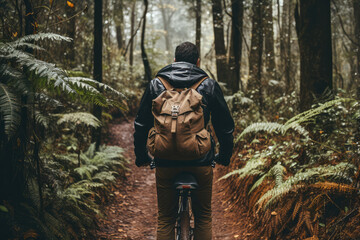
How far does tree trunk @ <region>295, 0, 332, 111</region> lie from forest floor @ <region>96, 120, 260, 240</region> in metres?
2.73

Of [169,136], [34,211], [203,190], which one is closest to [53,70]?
[169,136]

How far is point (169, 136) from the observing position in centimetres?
251

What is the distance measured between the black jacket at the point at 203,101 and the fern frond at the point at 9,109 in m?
1.08

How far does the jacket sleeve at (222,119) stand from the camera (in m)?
2.84

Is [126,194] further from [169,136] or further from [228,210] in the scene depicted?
[169,136]

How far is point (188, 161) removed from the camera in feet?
9.02

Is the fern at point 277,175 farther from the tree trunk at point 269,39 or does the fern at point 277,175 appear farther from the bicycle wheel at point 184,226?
the tree trunk at point 269,39

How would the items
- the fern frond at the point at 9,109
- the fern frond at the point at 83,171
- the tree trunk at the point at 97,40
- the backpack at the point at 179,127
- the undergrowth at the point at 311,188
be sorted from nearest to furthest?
1. the fern frond at the point at 9,109
2. the backpack at the point at 179,127
3. the undergrowth at the point at 311,188
4. the fern frond at the point at 83,171
5. the tree trunk at the point at 97,40

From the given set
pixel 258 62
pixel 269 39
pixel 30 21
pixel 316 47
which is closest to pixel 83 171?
pixel 30 21

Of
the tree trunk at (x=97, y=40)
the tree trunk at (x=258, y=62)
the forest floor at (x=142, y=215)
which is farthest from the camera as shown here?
the tree trunk at (x=258, y=62)

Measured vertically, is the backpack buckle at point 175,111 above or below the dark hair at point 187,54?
below

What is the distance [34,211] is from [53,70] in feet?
5.52

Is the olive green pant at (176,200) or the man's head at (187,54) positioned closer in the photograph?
the olive green pant at (176,200)

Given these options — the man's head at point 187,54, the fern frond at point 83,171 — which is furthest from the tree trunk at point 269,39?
the man's head at point 187,54
